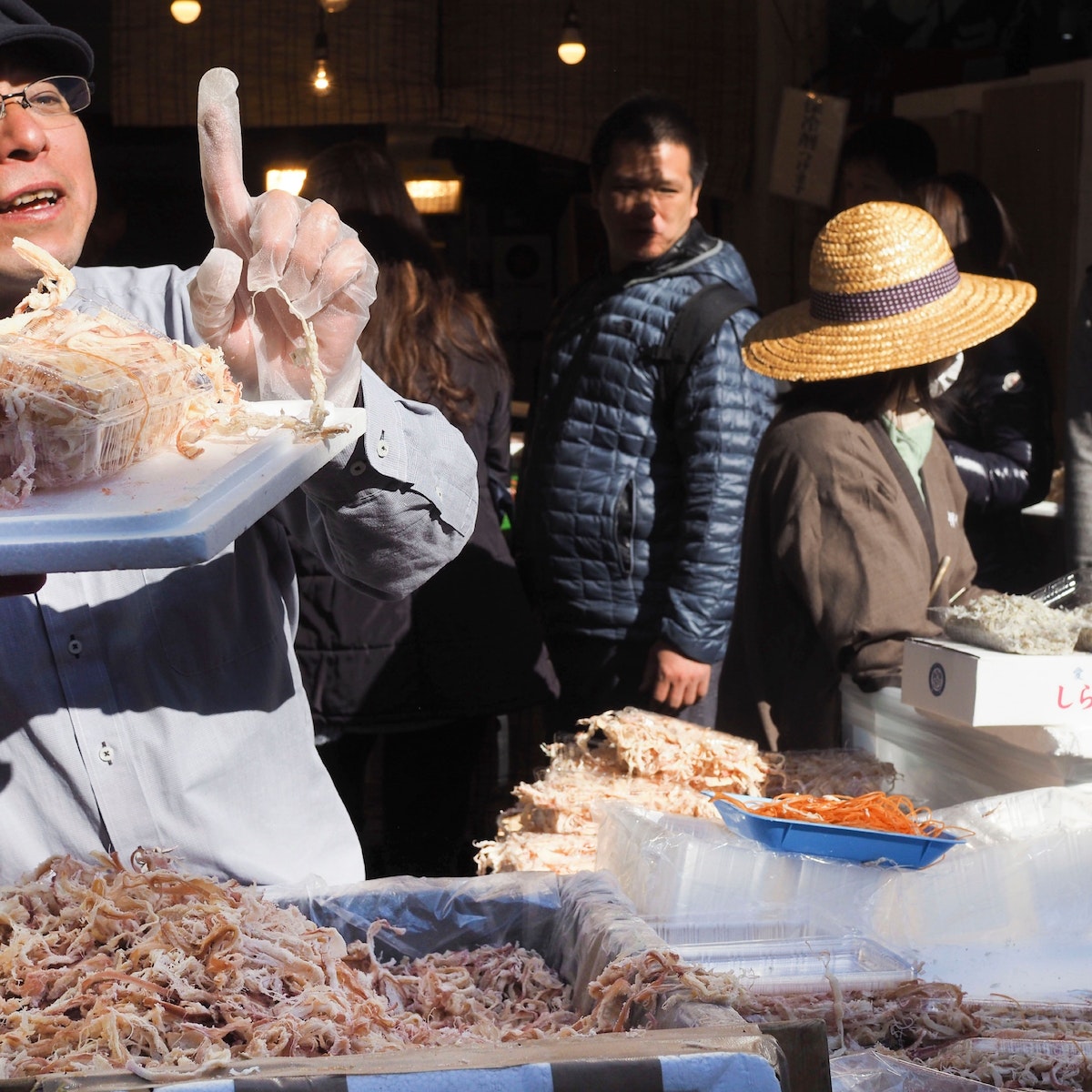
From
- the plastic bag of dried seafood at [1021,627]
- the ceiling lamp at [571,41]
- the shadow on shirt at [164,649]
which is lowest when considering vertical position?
the plastic bag of dried seafood at [1021,627]

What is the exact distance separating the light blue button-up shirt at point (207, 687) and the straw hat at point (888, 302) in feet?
4.86

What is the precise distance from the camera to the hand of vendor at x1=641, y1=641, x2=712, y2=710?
343 centimetres

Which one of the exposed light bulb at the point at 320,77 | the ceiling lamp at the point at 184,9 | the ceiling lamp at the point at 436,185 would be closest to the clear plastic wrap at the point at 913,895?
the exposed light bulb at the point at 320,77

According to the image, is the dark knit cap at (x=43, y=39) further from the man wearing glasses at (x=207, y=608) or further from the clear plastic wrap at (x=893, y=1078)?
the clear plastic wrap at (x=893, y=1078)

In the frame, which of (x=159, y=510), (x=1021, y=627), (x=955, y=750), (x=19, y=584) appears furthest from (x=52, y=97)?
(x=955, y=750)

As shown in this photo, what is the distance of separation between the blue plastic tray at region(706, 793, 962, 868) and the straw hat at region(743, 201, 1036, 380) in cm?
133

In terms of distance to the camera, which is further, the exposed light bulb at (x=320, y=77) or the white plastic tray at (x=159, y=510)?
the exposed light bulb at (x=320, y=77)

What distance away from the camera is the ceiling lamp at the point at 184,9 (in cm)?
563

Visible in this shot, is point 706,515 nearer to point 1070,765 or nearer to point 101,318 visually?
point 1070,765

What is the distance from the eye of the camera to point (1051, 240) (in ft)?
17.0

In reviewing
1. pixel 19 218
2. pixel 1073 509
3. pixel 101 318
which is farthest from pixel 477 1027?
pixel 1073 509

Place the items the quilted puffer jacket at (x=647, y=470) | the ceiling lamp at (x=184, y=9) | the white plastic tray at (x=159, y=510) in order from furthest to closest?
the ceiling lamp at (x=184, y=9), the quilted puffer jacket at (x=647, y=470), the white plastic tray at (x=159, y=510)

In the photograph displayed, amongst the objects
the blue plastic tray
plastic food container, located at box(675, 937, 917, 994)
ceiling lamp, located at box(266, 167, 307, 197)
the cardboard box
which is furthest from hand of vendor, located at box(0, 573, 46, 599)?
ceiling lamp, located at box(266, 167, 307, 197)

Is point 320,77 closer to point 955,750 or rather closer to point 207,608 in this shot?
point 955,750
